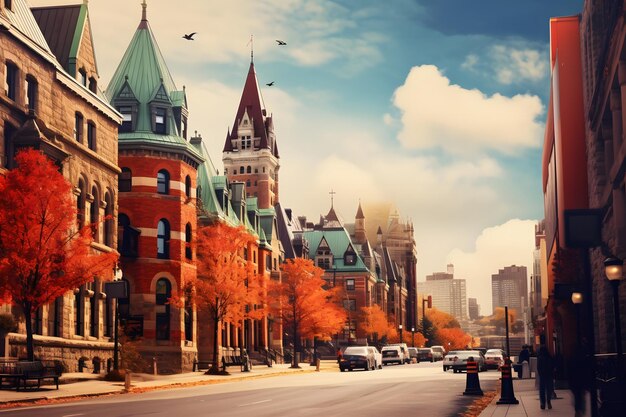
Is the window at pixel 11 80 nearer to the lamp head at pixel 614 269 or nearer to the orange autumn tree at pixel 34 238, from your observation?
the orange autumn tree at pixel 34 238

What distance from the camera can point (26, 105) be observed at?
40.1 meters

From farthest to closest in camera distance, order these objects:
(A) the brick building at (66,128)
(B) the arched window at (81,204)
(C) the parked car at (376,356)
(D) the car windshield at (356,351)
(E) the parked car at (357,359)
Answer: (C) the parked car at (376,356), (D) the car windshield at (356,351), (E) the parked car at (357,359), (B) the arched window at (81,204), (A) the brick building at (66,128)

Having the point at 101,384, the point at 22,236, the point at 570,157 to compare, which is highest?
the point at 570,157

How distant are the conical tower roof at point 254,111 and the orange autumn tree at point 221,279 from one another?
8291 cm

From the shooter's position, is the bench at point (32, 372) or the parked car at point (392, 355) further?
the parked car at point (392, 355)

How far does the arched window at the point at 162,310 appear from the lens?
59031 millimetres

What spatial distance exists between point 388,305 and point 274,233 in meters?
84.8

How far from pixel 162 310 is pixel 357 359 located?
14785 millimetres

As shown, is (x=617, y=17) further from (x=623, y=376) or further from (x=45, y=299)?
(x=45, y=299)

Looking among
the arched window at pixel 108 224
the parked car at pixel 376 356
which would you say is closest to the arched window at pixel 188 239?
the arched window at pixel 108 224

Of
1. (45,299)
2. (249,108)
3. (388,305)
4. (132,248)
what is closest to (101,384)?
(45,299)

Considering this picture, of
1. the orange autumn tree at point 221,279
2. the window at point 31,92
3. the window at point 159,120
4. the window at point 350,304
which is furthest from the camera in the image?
the window at point 350,304

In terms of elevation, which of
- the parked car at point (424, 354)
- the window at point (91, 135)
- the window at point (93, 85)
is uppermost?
the window at point (93, 85)

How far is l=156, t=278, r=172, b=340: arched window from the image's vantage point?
59.0 metres
